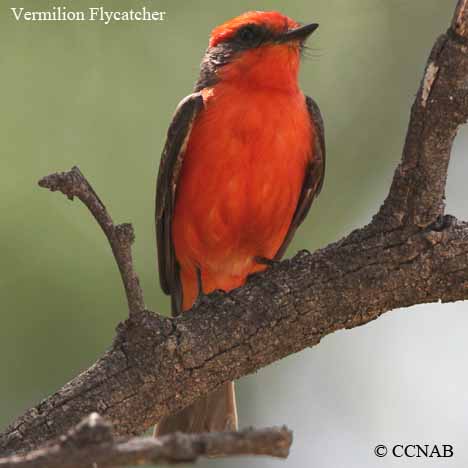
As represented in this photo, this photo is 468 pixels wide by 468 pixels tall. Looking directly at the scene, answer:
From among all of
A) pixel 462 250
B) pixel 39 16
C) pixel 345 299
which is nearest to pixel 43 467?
pixel 345 299

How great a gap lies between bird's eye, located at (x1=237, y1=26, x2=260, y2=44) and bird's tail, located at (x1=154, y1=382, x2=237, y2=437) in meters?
2.19

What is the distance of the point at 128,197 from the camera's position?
6.28 m

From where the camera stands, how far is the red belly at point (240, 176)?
5.60 m

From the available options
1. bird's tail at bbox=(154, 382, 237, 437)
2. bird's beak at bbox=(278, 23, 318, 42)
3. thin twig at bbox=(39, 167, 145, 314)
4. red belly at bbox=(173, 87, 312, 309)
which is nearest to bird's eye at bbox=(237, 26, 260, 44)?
bird's beak at bbox=(278, 23, 318, 42)

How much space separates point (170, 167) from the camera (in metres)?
5.77

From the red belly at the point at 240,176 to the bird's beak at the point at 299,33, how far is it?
0.36 m

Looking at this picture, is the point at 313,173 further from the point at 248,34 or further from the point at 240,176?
the point at 248,34

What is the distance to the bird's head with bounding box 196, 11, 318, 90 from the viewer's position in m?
5.88

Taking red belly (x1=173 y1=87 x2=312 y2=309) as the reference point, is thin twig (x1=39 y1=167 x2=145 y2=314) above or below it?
below

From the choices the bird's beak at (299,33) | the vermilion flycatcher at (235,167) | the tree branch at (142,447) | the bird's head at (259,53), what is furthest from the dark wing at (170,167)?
the tree branch at (142,447)

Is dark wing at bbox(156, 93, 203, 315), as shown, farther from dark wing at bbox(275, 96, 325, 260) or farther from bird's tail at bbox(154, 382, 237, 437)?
bird's tail at bbox(154, 382, 237, 437)

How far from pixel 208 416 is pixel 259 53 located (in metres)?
2.27

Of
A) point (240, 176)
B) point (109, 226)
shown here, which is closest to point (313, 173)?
point (240, 176)

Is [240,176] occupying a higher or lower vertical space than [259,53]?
lower
